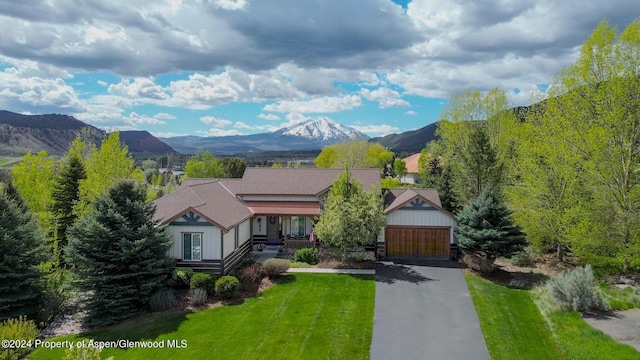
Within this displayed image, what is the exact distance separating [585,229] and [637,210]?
2.64 m

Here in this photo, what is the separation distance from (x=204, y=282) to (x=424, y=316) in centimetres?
1104

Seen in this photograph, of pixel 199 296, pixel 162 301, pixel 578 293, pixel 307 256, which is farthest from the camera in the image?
pixel 307 256

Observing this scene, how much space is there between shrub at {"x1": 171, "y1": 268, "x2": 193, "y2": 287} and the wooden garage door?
13.5 m

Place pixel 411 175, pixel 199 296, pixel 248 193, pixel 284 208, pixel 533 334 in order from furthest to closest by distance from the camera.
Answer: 1. pixel 411 175
2. pixel 248 193
3. pixel 284 208
4. pixel 199 296
5. pixel 533 334

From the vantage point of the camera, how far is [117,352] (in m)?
15.4

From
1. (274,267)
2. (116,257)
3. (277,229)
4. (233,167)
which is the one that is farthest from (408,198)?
(233,167)

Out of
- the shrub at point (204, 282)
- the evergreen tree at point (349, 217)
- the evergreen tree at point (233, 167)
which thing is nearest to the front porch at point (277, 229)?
the evergreen tree at point (349, 217)

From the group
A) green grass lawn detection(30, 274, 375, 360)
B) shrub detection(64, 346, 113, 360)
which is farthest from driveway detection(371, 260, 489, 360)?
shrub detection(64, 346, 113, 360)

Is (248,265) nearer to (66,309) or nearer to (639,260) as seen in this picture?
(66,309)

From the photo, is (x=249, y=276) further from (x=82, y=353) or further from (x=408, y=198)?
(x=82, y=353)

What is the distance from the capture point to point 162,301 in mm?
19328

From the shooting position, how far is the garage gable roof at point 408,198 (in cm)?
2716

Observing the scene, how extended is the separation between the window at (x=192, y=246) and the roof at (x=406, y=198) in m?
12.5

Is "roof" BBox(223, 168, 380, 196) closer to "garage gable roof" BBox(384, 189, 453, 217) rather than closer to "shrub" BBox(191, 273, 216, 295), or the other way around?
"garage gable roof" BBox(384, 189, 453, 217)
